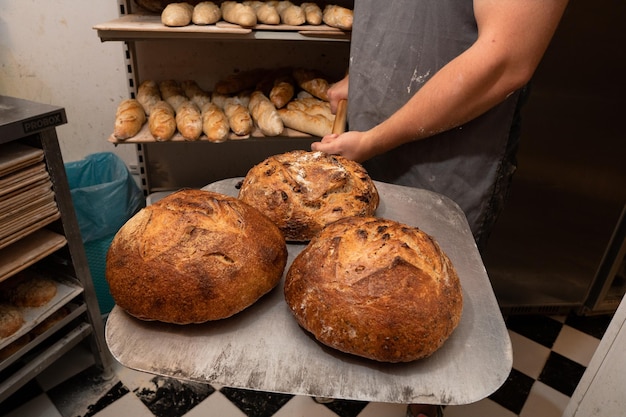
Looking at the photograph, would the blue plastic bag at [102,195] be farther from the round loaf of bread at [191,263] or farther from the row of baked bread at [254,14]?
the round loaf of bread at [191,263]

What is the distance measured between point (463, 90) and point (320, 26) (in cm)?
97

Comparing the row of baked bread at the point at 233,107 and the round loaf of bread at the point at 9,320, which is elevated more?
the row of baked bread at the point at 233,107

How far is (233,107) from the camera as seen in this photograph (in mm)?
2016

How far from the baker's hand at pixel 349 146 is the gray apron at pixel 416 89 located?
0.12m

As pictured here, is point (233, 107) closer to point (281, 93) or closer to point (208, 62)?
point (281, 93)

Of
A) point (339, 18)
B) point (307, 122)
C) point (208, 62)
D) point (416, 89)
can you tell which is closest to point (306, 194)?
point (416, 89)

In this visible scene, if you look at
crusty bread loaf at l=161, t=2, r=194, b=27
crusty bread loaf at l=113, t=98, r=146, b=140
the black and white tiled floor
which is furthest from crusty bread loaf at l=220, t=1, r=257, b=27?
the black and white tiled floor

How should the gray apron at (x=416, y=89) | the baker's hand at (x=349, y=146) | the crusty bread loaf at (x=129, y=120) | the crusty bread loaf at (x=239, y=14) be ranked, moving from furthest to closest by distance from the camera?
the crusty bread loaf at (x=129, y=120)
the crusty bread loaf at (x=239, y=14)
the baker's hand at (x=349, y=146)
the gray apron at (x=416, y=89)

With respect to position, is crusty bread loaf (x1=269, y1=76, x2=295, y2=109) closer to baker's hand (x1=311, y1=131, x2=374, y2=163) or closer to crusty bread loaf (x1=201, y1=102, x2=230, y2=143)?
crusty bread loaf (x1=201, y1=102, x2=230, y2=143)

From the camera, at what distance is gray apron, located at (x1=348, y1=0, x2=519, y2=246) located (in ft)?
3.76

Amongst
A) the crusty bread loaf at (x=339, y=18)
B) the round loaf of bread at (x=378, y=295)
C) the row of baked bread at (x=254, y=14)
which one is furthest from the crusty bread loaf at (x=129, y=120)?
the round loaf of bread at (x=378, y=295)

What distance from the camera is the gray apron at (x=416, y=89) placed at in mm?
→ 1146

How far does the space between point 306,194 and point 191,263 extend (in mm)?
340

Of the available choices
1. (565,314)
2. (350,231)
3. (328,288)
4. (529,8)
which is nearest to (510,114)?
(529,8)
